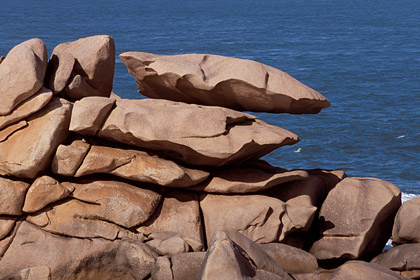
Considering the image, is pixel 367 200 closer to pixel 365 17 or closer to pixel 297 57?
pixel 297 57

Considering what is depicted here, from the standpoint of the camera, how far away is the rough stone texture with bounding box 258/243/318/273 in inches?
709

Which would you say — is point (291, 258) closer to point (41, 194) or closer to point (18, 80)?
point (41, 194)

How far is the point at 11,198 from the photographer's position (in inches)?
730

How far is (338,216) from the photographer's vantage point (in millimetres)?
20828

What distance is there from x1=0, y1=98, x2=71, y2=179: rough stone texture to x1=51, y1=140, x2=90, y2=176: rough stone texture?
22cm

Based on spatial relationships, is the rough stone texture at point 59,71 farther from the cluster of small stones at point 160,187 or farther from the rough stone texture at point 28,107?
the rough stone texture at point 28,107

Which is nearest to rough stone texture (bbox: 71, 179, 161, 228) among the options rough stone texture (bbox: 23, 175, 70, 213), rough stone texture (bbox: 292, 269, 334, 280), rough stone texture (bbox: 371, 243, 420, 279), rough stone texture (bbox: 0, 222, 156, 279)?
rough stone texture (bbox: 23, 175, 70, 213)

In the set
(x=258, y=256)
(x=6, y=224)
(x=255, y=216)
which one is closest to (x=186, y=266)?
(x=258, y=256)

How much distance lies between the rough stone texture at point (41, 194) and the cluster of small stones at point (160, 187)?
0.03 metres

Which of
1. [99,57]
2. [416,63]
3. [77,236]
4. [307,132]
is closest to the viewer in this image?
[77,236]

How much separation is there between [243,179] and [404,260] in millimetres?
5177

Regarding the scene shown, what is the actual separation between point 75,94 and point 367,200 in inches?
379

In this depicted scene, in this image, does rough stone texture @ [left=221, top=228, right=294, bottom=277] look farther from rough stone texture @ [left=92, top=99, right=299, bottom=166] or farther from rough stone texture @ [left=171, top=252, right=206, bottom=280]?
rough stone texture @ [left=92, top=99, right=299, bottom=166]

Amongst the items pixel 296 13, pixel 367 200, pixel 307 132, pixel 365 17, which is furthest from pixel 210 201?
pixel 296 13
